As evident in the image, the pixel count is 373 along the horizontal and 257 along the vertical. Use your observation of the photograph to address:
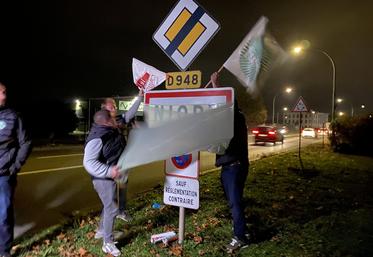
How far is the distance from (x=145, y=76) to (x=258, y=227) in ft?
8.90

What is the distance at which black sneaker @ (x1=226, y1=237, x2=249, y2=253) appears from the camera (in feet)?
16.6

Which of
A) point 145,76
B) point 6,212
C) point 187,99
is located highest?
point 145,76

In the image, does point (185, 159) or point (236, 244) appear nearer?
point (185, 159)

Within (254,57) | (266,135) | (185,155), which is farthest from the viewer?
(266,135)

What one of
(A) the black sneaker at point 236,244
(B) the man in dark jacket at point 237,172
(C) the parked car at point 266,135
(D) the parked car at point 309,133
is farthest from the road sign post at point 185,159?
(D) the parked car at point 309,133

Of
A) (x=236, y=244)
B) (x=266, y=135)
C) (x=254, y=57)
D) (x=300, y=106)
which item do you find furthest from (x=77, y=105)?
(x=254, y=57)

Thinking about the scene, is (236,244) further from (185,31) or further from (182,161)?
(185,31)

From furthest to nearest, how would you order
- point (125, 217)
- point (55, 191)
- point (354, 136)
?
point (354, 136) < point (55, 191) < point (125, 217)

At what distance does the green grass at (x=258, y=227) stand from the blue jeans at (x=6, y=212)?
1.05 ft

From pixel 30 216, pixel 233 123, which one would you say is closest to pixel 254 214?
pixel 233 123

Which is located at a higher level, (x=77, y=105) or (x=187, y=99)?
(x=77, y=105)

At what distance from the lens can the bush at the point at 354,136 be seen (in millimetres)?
22984

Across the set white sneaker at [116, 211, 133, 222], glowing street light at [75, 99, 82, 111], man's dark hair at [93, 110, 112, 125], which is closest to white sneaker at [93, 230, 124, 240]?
white sneaker at [116, 211, 133, 222]

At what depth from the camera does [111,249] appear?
4910 millimetres
